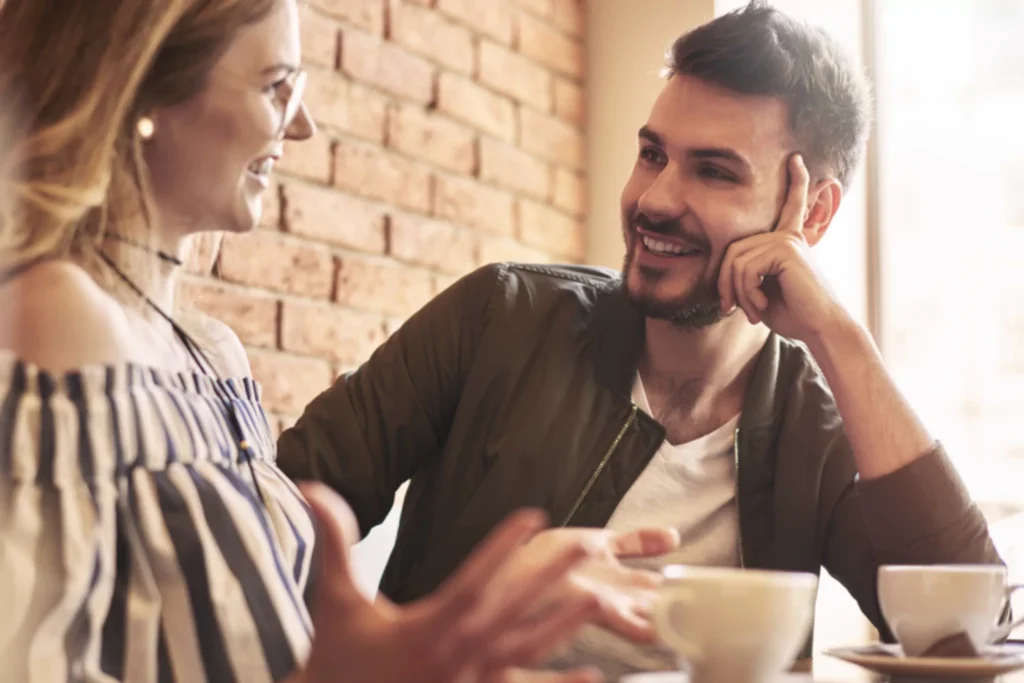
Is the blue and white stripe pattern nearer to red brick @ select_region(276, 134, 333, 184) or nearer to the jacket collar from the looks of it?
the jacket collar

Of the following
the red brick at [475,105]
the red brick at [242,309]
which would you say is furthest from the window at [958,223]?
the red brick at [242,309]

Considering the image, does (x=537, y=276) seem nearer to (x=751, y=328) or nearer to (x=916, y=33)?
(x=751, y=328)

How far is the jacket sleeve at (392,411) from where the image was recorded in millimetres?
1340

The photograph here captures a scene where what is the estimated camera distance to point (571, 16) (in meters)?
2.64

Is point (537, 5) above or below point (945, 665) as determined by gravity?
above

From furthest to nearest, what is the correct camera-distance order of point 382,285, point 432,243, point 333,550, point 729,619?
point 432,243
point 382,285
point 729,619
point 333,550

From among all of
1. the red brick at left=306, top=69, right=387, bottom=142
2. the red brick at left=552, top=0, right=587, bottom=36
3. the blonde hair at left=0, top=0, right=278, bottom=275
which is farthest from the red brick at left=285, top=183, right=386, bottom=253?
the blonde hair at left=0, top=0, right=278, bottom=275

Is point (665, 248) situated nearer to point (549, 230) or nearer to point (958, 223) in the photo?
point (549, 230)

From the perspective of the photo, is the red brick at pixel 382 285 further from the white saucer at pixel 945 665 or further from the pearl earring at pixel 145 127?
the white saucer at pixel 945 665

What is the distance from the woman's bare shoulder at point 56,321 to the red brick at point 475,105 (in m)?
1.47

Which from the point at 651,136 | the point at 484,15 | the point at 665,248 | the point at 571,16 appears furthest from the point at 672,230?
the point at 571,16

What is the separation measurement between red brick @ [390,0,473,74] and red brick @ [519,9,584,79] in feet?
0.70

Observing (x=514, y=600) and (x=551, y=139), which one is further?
(x=551, y=139)

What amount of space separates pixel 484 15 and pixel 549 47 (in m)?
0.27
